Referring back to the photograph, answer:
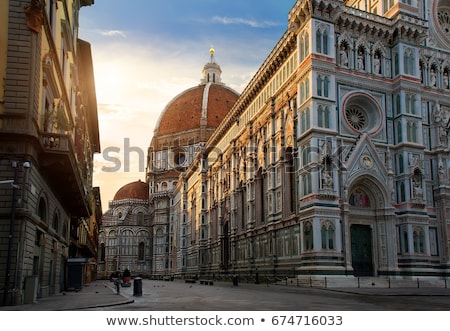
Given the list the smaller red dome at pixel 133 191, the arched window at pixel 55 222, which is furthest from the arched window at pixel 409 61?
the smaller red dome at pixel 133 191

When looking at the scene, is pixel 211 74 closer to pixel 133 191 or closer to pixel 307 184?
pixel 133 191

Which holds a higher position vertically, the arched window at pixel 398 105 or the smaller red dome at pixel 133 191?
the smaller red dome at pixel 133 191

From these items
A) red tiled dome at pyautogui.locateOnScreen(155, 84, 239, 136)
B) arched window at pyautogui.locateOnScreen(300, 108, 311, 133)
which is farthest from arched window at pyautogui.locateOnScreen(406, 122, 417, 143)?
red tiled dome at pyautogui.locateOnScreen(155, 84, 239, 136)

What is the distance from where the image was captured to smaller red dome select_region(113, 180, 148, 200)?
134650 millimetres

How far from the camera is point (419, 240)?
42219 millimetres

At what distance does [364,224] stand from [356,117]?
8.83 m

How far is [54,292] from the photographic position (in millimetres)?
32938

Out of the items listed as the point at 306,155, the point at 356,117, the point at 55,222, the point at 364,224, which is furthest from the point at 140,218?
the point at 55,222

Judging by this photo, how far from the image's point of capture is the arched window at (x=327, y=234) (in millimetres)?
38938

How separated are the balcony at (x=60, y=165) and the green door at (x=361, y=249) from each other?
21316mm

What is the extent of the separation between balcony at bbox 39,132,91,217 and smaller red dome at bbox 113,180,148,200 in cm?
10090

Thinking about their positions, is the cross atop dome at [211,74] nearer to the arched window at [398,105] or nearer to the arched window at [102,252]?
the arched window at [102,252]
